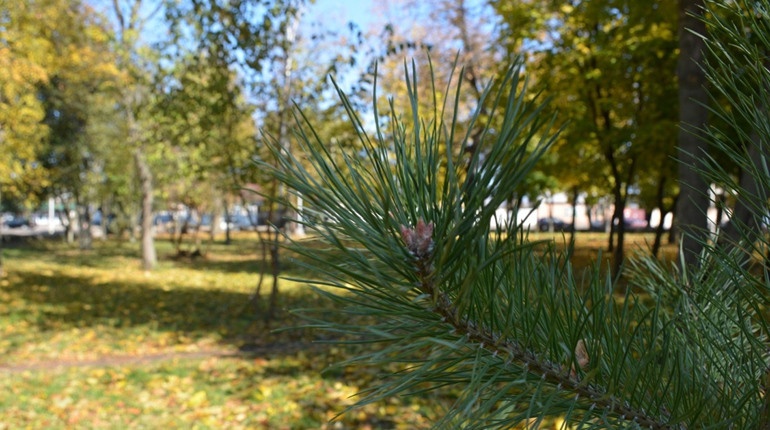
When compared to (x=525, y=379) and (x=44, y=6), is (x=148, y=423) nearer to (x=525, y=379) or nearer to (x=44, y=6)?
(x=525, y=379)

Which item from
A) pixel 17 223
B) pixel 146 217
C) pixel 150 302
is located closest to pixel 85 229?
pixel 146 217

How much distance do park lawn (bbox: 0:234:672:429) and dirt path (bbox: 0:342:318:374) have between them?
0.05 ft

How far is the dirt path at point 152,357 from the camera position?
7.12 m

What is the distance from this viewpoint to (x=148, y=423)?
508 cm

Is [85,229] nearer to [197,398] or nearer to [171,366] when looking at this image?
[171,366]

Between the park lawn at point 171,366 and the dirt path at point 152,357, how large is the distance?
0.05ft

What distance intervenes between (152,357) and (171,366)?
2.91ft

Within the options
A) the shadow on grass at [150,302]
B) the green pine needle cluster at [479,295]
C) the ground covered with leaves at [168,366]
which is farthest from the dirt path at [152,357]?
the green pine needle cluster at [479,295]

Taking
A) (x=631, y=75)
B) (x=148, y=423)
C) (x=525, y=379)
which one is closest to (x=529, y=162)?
(x=525, y=379)

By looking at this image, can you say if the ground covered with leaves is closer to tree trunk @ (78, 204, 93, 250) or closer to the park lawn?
the park lawn

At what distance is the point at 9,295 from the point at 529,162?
14786mm

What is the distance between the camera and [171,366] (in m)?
6.88

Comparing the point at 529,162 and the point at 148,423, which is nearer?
the point at 529,162

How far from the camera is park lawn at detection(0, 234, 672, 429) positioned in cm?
513
